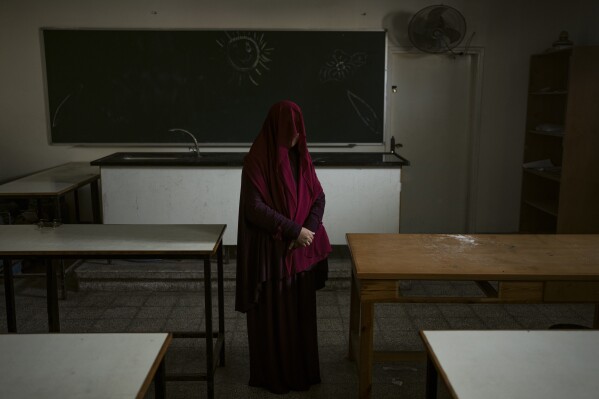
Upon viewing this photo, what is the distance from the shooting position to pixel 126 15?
5168 millimetres

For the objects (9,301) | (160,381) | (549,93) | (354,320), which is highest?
(549,93)

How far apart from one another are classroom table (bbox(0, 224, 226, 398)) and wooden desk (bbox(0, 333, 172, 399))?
0.75m

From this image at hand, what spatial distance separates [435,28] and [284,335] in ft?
11.2

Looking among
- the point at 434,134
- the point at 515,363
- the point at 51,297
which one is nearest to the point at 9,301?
the point at 51,297

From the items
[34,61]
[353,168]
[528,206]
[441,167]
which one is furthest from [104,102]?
[528,206]

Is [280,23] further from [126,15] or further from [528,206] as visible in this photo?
[528,206]

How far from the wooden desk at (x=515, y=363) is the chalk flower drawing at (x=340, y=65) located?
12.4 feet

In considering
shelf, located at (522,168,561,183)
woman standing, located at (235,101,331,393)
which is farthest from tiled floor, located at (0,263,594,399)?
shelf, located at (522,168,561,183)

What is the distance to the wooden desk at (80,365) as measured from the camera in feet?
4.79

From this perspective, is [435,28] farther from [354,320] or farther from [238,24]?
[354,320]

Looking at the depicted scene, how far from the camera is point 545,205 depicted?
507cm

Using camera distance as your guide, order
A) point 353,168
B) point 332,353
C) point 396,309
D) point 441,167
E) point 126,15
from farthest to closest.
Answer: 1. point 441,167
2. point 126,15
3. point 353,168
4. point 396,309
5. point 332,353

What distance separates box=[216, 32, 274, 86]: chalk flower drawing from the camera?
17.0ft

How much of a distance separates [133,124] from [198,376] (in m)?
3.28
